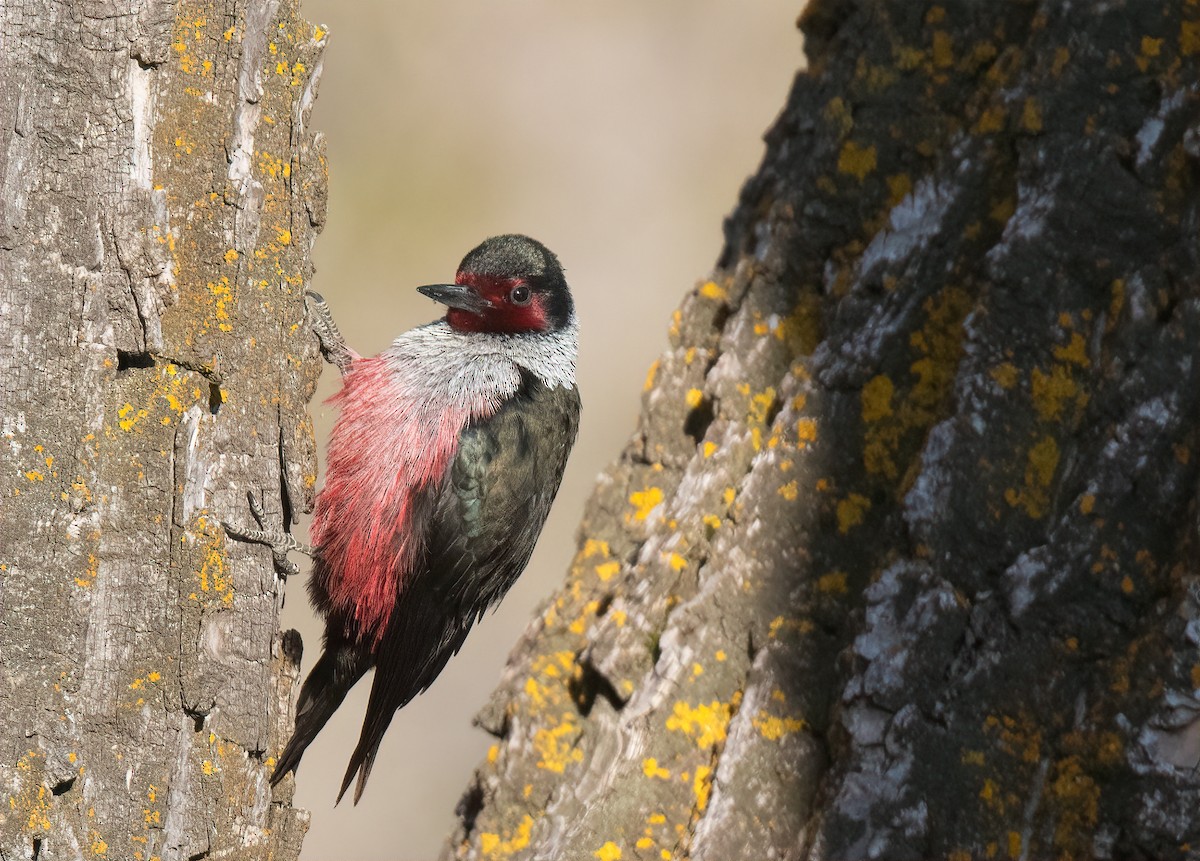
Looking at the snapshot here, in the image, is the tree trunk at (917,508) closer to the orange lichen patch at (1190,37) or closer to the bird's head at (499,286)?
the orange lichen patch at (1190,37)

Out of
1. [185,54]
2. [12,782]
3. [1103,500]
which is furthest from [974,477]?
[12,782]

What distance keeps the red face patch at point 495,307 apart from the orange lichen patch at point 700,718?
1708 mm

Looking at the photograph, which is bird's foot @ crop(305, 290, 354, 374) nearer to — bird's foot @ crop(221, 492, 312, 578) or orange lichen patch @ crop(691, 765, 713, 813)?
bird's foot @ crop(221, 492, 312, 578)

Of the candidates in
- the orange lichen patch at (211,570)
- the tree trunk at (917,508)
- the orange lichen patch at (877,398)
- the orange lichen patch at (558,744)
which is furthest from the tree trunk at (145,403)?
the orange lichen patch at (877,398)

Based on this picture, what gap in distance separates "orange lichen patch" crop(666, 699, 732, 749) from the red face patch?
1708 mm

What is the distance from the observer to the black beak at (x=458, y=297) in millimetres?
3889

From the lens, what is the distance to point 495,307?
405 cm

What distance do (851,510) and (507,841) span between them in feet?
3.85

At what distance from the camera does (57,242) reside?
2330 mm

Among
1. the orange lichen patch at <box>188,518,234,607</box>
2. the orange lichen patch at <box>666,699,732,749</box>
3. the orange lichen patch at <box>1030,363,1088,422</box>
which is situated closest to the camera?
the orange lichen patch at <box>188,518,234,607</box>

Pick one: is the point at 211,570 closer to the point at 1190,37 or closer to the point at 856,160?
the point at 856,160

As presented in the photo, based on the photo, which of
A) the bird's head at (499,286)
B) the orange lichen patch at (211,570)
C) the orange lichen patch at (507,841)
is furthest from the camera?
the bird's head at (499,286)

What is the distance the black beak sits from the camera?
389 cm

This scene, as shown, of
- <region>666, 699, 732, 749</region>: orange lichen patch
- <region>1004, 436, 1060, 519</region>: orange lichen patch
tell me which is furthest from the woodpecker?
<region>1004, 436, 1060, 519</region>: orange lichen patch
